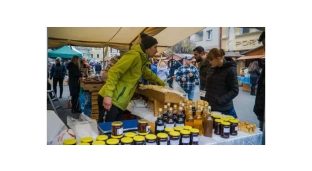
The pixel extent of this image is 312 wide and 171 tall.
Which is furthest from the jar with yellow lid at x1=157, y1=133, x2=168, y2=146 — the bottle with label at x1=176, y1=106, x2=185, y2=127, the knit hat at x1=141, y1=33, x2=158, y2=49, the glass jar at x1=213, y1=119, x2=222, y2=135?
the knit hat at x1=141, y1=33, x2=158, y2=49

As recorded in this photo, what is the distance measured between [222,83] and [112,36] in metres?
2.36

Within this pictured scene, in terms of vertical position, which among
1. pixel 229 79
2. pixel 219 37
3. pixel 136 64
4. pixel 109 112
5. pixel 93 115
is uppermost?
pixel 219 37

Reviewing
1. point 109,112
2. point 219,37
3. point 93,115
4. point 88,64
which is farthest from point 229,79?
point 88,64

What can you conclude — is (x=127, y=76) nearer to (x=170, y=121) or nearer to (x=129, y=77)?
(x=129, y=77)

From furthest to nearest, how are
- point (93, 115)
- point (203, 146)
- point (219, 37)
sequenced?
point (93, 115) → point (219, 37) → point (203, 146)

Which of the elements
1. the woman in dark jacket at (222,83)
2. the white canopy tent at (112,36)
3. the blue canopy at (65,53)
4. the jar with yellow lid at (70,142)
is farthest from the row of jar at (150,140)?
the blue canopy at (65,53)

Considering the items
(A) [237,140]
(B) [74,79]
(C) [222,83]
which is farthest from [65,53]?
(A) [237,140]

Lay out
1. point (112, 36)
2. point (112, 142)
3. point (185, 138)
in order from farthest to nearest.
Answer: point (112, 36), point (185, 138), point (112, 142)

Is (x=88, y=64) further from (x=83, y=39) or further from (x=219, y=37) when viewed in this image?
(x=219, y=37)

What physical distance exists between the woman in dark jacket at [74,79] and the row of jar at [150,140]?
326 centimetres

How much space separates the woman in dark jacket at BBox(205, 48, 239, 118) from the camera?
7.27ft

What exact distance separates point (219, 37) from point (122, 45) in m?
2.42

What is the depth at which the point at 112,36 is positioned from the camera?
3855 millimetres

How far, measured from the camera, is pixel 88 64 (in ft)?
16.7
